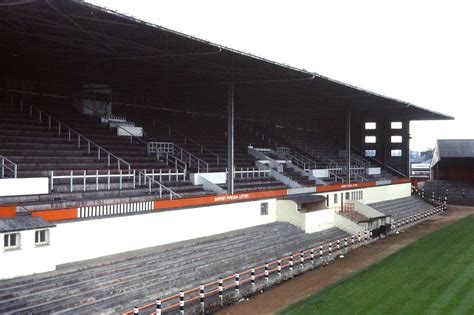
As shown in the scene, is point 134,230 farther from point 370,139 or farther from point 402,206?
point 370,139

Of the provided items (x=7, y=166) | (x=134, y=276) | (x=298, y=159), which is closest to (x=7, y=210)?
(x=7, y=166)

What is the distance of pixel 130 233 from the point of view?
22.4 meters

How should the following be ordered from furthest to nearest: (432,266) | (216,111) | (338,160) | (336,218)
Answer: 1. (338,160)
2. (216,111)
3. (336,218)
4. (432,266)

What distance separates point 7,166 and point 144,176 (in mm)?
7580

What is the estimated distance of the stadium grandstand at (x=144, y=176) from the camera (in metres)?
18.4

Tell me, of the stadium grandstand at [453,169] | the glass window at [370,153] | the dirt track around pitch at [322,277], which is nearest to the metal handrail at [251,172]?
the dirt track around pitch at [322,277]

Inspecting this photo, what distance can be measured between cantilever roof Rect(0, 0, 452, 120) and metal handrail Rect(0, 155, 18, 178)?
5.12m

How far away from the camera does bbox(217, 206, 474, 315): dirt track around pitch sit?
63.9 feet

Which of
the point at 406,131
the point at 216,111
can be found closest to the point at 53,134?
the point at 216,111

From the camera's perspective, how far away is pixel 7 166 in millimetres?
21875

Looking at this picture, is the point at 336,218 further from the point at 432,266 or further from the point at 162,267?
the point at 162,267

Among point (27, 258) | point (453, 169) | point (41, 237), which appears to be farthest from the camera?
point (453, 169)

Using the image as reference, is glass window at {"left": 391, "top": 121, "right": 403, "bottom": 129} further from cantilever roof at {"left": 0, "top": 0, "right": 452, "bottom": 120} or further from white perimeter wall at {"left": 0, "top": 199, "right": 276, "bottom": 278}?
white perimeter wall at {"left": 0, "top": 199, "right": 276, "bottom": 278}

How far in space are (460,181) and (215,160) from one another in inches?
2040
